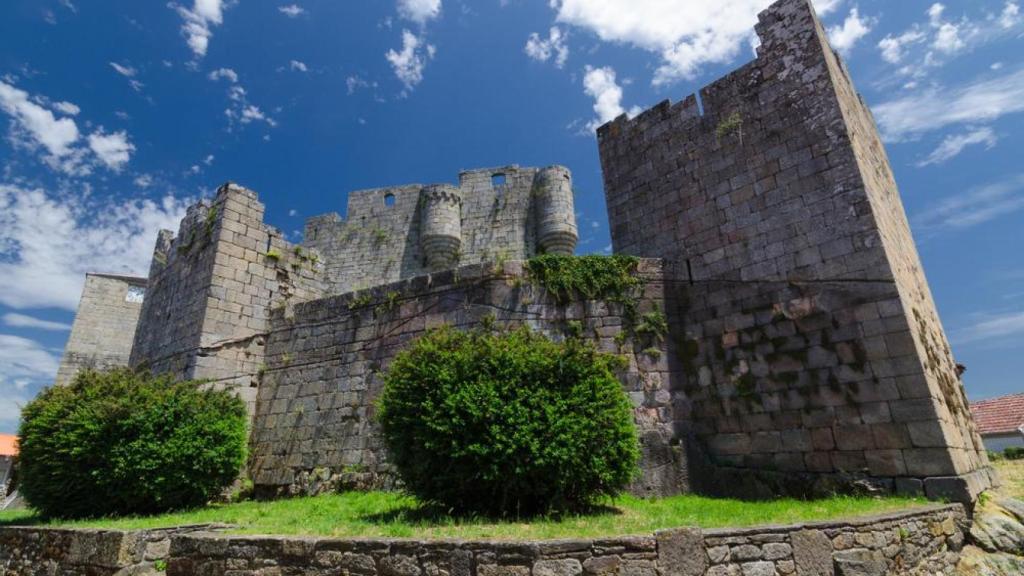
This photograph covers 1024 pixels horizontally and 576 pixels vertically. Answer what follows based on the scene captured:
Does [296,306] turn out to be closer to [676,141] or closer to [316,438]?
[316,438]

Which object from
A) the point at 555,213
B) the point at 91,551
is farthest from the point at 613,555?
the point at 555,213

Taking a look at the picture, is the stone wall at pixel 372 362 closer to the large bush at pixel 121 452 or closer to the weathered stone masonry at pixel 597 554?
the large bush at pixel 121 452

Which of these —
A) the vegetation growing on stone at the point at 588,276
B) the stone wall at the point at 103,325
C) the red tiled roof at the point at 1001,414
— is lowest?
the red tiled roof at the point at 1001,414

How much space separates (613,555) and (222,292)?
9741 mm

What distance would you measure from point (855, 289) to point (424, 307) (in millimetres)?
7079

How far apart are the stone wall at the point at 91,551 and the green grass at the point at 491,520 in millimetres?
379

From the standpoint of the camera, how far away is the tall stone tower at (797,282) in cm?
709

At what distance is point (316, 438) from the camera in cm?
1019

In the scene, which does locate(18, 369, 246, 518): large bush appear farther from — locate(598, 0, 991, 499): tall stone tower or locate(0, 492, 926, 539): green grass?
locate(598, 0, 991, 499): tall stone tower

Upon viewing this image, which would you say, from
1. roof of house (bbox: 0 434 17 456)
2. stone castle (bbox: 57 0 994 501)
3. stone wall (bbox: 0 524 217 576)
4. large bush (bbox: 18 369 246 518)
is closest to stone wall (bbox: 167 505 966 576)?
stone wall (bbox: 0 524 217 576)

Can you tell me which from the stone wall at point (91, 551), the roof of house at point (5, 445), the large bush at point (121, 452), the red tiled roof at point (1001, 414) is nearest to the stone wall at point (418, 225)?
the large bush at point (121, 452)

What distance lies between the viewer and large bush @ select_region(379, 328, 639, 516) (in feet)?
19.9

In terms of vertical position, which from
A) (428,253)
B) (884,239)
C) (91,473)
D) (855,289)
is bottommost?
(91,473)

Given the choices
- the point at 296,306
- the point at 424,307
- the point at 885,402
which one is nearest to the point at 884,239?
the point at 885,402
